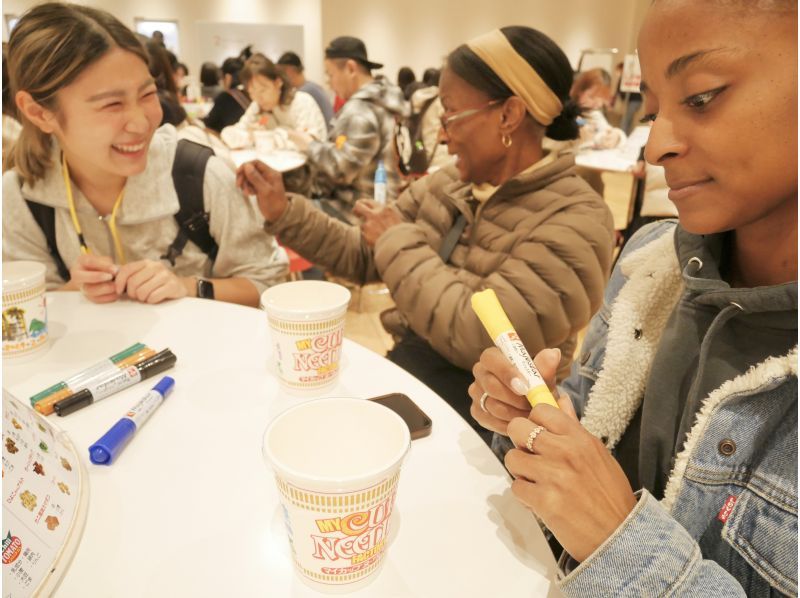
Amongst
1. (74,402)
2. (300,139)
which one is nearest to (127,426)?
(74,402)

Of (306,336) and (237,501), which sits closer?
(237,501)

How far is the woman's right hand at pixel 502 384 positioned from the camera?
28.1 inches

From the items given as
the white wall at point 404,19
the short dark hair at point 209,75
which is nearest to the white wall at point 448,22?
the white wall at point 404,19

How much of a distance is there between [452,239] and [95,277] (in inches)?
34.4

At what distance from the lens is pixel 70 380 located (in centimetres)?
90

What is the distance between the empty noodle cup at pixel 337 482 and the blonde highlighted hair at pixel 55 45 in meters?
1.16

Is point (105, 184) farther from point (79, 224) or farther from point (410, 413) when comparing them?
point (410, 413)

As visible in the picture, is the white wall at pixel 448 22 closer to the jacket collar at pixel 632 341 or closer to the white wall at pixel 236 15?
the white wall at pixel 236 15

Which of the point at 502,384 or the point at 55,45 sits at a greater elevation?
the point at 55,45

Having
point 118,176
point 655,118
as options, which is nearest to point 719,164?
point 655,118

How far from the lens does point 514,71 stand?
1392mm

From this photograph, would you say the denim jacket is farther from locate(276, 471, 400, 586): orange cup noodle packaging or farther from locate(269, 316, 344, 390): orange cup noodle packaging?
locate(269, 316, 344, 390): orange cup noodle packaging

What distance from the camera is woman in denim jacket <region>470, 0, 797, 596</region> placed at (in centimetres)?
57

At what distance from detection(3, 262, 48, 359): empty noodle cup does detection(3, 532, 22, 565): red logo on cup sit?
1.77 ft
